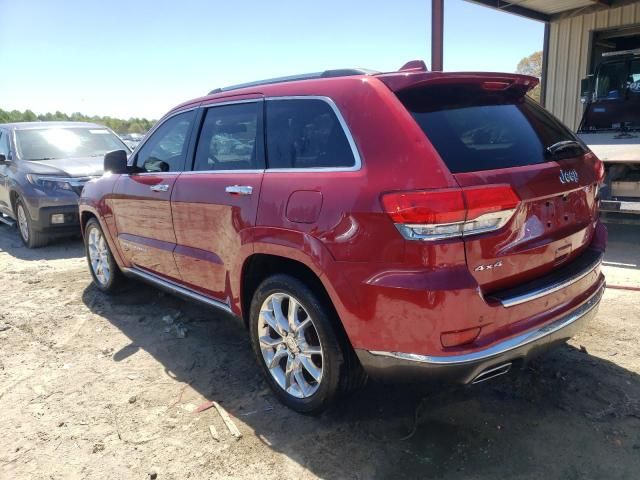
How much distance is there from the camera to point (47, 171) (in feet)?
24.9

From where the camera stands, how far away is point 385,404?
3.04 metres

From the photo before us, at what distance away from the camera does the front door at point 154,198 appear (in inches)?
153

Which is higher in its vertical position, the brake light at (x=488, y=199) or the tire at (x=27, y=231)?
the brake light at (x=488, y=199)

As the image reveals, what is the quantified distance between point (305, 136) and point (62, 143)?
702cm

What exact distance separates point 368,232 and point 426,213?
0.28 m

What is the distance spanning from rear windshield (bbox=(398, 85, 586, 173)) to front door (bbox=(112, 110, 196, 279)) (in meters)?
1.97

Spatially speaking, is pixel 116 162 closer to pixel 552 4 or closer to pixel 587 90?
pixel 587 90

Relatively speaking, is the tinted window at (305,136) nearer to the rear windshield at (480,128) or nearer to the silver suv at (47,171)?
the rear windshield at (480,128)

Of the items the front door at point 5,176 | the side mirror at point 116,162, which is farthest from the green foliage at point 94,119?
the side mirror at point 116,162

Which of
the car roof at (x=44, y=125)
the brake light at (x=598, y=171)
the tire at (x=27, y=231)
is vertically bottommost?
the tire at (x=27, y=231)

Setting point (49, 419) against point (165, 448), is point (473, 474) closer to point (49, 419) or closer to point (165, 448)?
point (165, 448)

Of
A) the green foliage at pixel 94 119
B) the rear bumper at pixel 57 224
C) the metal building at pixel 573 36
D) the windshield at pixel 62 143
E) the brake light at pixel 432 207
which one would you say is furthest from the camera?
the green foliage at pixel 94 119

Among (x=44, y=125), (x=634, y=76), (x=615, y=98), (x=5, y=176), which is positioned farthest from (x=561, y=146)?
(x=44, y=125)

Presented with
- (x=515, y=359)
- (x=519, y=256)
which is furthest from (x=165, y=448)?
(x=519, y=256)
